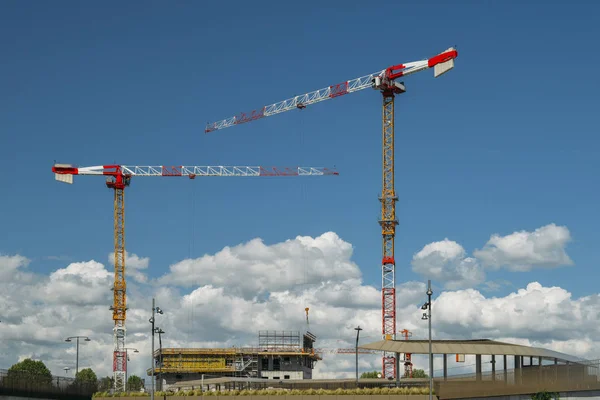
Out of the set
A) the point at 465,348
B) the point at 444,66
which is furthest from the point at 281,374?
the point at 465,348

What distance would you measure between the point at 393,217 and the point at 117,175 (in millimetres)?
70833

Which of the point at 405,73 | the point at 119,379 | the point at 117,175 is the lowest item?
the point at 119,379

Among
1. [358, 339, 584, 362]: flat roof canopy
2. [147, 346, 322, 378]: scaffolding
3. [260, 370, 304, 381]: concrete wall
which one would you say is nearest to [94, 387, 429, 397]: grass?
[358, 339, 584, 362]: flat roof canopy

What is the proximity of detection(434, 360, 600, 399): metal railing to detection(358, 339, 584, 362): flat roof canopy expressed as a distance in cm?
257

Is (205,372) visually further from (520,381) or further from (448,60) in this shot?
(520,381)

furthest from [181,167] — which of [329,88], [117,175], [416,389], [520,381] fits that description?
[520,381]

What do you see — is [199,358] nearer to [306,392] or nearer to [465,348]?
[306,392]

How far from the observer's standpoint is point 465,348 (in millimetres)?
75125

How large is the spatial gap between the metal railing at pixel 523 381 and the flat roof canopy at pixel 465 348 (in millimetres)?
2573

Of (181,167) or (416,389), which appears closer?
(416,389)

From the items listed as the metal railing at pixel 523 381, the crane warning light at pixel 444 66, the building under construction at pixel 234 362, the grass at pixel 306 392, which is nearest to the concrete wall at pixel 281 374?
the building under construction at pixel 234 362

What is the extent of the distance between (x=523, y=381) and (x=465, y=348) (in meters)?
9.66

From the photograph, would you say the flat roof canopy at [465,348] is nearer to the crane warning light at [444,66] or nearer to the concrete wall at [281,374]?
the crane warning light at [444,66]

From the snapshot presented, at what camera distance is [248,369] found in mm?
169375
